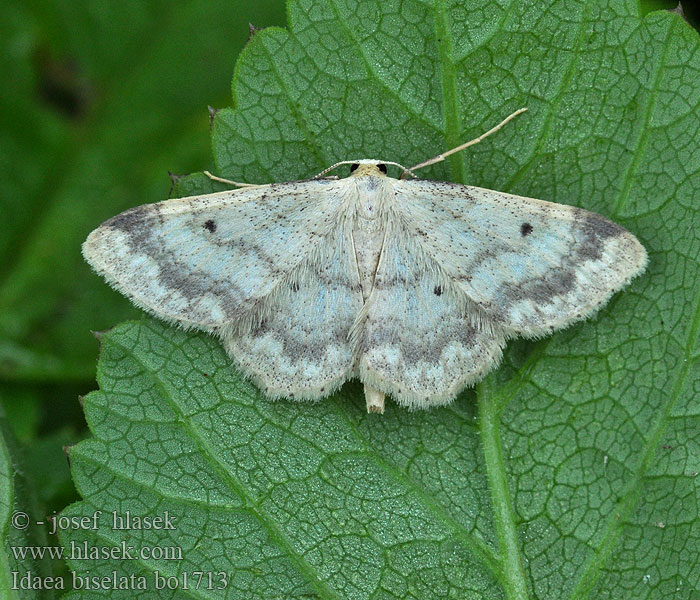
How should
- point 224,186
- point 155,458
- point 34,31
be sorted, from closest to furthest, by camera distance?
point 155,458
point 224,186
point 34,31

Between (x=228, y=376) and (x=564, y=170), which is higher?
(x=564, y=170)

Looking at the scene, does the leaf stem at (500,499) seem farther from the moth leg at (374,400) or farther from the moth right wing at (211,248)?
the moth right wing at (211,248)

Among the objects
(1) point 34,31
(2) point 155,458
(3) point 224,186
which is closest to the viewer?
(2) point 155,458

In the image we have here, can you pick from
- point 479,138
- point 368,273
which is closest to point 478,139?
point 479,138

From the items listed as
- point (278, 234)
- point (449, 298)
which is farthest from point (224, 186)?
point (449, 298)

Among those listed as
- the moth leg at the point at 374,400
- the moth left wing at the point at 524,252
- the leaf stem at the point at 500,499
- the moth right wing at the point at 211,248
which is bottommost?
the leaf stem at the point at 500,499

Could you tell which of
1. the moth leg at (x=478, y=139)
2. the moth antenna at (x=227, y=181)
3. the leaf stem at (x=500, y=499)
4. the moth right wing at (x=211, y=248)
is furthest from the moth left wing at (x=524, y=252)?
the moth antenna at (x=227, y=181)

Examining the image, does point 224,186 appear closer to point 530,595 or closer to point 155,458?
point 155,458

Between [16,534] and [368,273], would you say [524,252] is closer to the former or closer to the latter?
[368,273]

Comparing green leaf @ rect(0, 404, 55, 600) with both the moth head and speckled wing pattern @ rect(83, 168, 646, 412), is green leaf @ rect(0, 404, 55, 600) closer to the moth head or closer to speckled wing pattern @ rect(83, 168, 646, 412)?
speckled wing pattern @ rect(83, 168, 646, 412)
